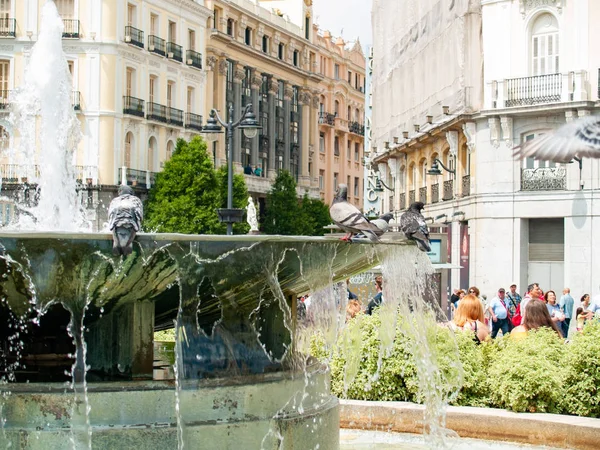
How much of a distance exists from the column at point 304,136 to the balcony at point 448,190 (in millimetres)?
39574

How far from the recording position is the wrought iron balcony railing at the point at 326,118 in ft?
267

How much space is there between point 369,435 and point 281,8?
6817 centimetres

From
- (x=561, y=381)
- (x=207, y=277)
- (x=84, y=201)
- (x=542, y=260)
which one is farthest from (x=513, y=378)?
(x=84, y=201)

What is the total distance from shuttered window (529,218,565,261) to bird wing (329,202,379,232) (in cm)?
2299

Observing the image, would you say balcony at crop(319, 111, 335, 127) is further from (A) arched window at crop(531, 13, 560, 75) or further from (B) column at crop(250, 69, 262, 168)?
(A) arched window at crop(531, 13, 560, 75)

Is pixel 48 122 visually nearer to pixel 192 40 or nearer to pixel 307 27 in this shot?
pixel 192 40

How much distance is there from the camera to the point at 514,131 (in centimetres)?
3080

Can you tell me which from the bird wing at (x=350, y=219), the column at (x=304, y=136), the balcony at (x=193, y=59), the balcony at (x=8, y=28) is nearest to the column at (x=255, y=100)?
the column at (x=304, y=136)

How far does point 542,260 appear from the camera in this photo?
30.1m

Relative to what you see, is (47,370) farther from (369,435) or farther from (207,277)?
(369,435)

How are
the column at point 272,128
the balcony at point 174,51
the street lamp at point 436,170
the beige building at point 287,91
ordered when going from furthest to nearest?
the column at point 272,128 < the beige building at point 287,91 < the balcony at point 174,51 < the street lamp at point 436,170

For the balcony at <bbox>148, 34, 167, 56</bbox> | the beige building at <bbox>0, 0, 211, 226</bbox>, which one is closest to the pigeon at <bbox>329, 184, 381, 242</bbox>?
the beige building at <bbox>0, 0, 211, 226</bbox>

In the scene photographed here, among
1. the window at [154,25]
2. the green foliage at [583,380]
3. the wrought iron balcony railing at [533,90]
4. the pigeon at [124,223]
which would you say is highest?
the window at [154,25]

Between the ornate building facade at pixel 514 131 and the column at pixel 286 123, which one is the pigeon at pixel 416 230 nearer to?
the ornate building facade at pixel 514 131
